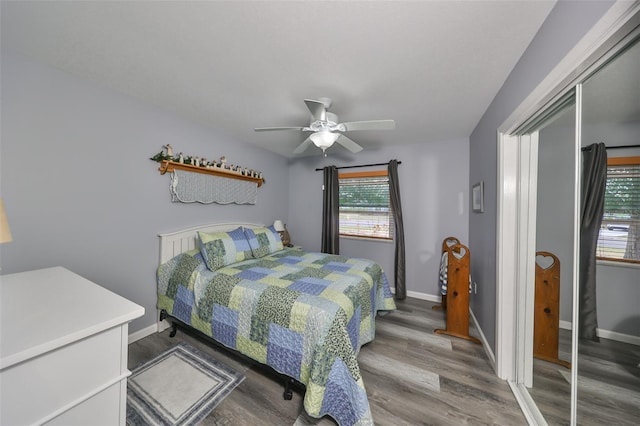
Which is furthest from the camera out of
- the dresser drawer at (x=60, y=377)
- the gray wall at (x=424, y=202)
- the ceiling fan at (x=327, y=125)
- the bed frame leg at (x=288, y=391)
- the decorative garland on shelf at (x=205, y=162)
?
the gray wall at (x=424, y=202)

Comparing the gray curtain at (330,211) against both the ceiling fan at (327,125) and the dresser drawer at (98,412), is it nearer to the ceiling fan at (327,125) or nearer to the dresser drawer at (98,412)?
the ceiling fan at (327,125)

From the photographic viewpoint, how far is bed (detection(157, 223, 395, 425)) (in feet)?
4.44

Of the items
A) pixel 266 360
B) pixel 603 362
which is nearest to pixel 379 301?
pixel 266 360

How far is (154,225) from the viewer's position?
2352 mm

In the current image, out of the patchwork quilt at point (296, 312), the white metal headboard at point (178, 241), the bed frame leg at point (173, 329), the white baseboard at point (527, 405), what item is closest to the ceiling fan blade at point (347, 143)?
the patchwork quilt at point (296, 312)

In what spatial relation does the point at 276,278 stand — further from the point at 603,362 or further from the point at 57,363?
the point at 603,362

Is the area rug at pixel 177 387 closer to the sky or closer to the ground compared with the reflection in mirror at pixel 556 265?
closer to the ground

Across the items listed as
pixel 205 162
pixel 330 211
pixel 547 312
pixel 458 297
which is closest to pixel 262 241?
pixel 205 162

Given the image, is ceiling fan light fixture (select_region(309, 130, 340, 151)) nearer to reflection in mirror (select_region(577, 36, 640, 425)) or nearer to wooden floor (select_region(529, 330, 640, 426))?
reflection in mirror (select_region(577, 36, 640, 425))

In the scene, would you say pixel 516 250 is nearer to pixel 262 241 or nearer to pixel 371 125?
pixel 371 125

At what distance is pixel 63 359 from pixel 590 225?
2283mm

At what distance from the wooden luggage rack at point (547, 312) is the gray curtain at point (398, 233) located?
1.77 metres

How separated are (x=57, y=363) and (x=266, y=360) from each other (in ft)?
3.85

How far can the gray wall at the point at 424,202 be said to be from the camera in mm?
3125
